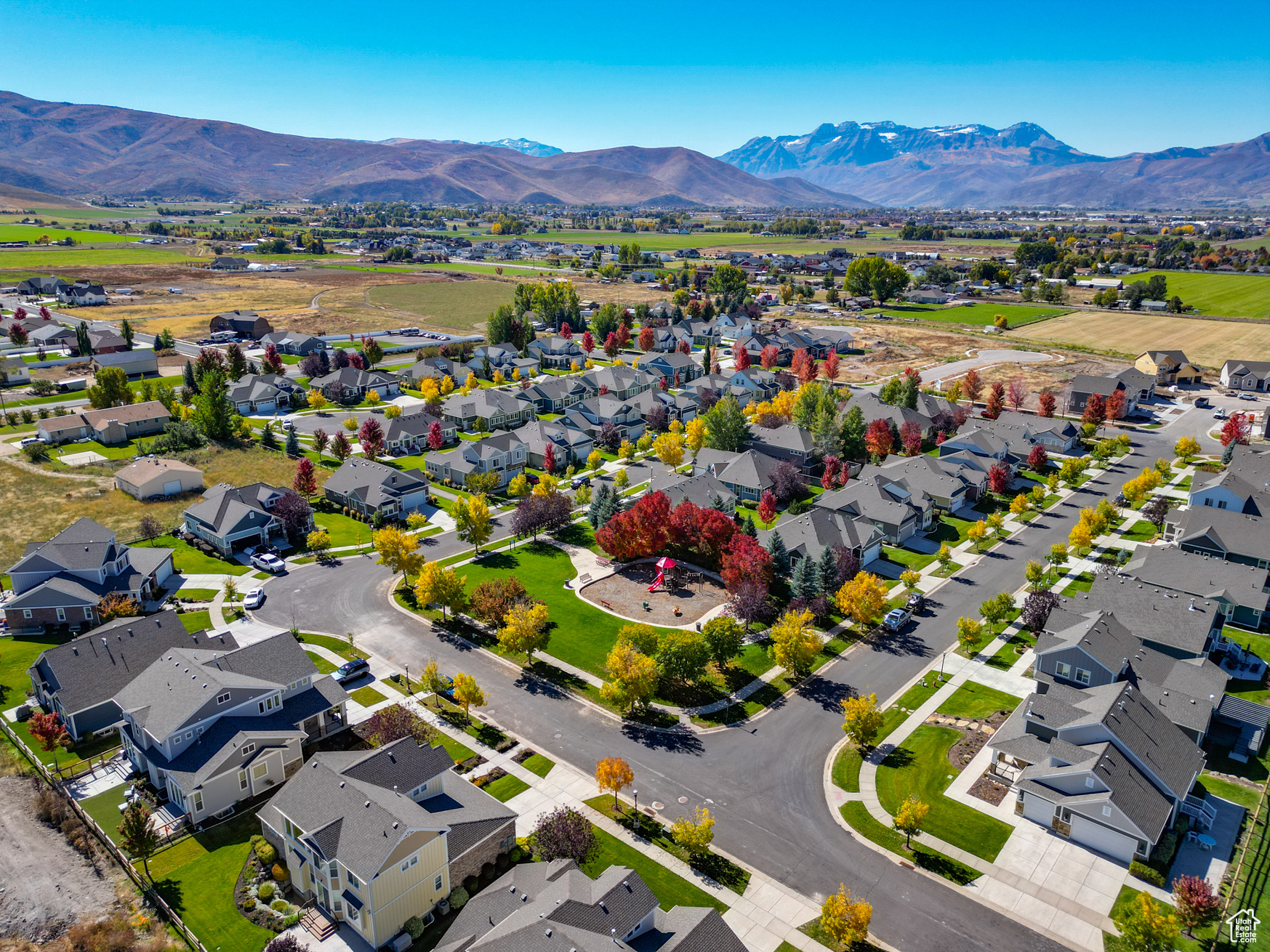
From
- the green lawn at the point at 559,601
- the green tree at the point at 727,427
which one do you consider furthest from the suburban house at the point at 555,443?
the green lawn at the point at 559,601

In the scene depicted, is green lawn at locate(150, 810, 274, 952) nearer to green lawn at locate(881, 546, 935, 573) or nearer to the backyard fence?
the backyard fence

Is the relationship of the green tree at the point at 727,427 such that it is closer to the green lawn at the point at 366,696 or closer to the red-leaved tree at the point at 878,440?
the red-leaved tree at the point at 878,440

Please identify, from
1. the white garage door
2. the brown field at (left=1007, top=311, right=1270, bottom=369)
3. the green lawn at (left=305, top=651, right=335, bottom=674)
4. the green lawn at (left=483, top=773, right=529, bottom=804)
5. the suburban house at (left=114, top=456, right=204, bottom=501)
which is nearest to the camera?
the white garage door

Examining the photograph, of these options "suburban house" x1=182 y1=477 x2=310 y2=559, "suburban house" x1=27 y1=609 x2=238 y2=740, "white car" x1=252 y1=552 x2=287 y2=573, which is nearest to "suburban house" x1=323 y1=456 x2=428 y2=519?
"suburban house" x1=182 y1=477 x2=310 y2=559

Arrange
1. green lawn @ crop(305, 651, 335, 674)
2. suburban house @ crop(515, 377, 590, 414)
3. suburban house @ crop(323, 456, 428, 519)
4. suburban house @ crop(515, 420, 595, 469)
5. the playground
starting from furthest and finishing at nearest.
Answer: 1. suburban house @ crop(515, 377, 590, 414)
2. suburban house @ crop(515, 420, 595, 469)
3. suburban house @ crop(323, 456, 428, 519)
4. the playground
5. green lawn @ crop(305, 651, 335, 674)

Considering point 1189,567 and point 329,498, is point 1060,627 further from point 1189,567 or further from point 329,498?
point 329,498

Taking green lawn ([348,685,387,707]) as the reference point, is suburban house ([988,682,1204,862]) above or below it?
above

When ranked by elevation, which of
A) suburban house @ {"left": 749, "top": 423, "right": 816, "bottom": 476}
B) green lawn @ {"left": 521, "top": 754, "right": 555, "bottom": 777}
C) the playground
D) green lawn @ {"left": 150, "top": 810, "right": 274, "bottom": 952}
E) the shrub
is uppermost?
suburban house @ {"left": 749, "top": 423, "right": 816, "bottom": 476}

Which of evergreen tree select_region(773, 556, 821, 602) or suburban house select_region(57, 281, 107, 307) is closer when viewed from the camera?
evergreen tree select_region(773, 556, 821, 602)
